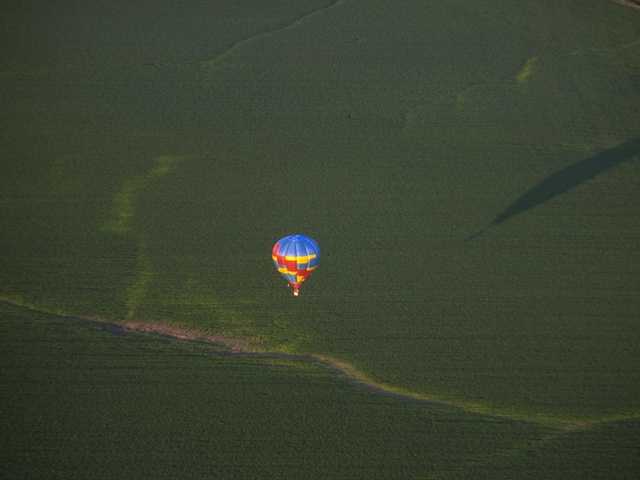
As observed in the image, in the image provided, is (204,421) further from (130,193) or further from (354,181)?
(354,181)

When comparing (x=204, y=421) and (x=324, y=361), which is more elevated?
(x=324, y=361)

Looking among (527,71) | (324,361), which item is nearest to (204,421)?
(324,361)

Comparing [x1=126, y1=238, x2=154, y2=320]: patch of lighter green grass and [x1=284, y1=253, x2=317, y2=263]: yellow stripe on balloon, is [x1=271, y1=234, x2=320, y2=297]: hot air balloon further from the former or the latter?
[x1=126, y1=238, x2=154, y2=320]: patch of lighter green grass

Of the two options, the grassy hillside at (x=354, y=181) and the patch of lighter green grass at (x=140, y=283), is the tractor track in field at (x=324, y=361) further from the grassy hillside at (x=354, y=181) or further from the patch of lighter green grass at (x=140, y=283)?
the patch of lighter green grass at (x=140, y=283)

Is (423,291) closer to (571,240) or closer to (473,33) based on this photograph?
(571,240)

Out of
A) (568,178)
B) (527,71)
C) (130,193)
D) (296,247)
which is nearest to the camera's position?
(296,247)

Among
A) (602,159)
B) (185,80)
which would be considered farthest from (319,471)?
(185,80)

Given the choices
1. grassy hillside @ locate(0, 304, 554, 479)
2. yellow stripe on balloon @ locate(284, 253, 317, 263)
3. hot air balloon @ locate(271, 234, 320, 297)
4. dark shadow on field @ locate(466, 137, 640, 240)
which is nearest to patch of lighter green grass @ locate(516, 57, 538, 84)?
dark shadow on field @ locate(466, 137, 640, 240)
